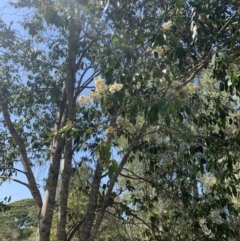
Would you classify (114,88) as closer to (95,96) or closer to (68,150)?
(95,96)

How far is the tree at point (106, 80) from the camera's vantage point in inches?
107

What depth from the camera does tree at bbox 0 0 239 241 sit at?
273cm

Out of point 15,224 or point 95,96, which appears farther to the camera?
point 15,224

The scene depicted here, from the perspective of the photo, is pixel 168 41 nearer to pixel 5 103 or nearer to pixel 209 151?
pixel 209 151

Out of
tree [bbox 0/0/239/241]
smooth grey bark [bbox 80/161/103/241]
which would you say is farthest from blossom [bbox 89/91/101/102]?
smooth grey bark [bbox 80/161/103/241]

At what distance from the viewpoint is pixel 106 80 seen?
3.33 meters

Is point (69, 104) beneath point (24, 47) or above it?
beneath

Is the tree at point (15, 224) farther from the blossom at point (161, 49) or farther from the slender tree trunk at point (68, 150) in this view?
the blossom at point (161, 49)

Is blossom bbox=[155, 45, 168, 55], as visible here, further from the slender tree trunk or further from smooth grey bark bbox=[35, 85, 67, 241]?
smooth grey bark bbox=[35, 85, 67, 241]

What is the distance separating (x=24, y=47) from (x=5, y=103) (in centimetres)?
73

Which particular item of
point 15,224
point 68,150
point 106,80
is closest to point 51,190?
point 68,150

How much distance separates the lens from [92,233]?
3.23 meters

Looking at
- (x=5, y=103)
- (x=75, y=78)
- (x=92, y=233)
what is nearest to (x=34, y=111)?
(x=5, y=103)

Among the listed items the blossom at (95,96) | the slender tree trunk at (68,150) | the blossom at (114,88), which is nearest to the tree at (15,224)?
the slender tree trunk at (68,150)
